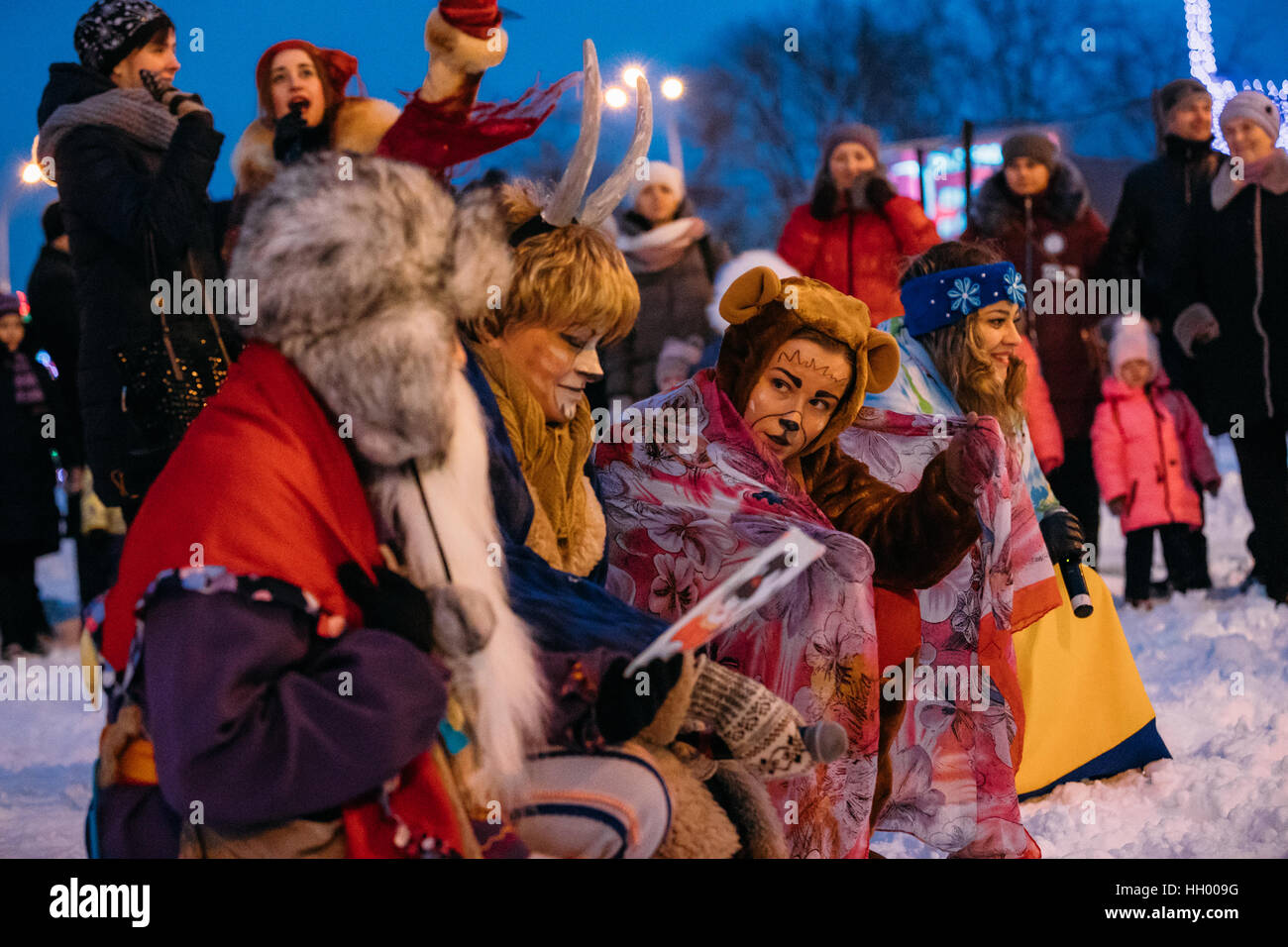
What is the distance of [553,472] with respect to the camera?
2338mm

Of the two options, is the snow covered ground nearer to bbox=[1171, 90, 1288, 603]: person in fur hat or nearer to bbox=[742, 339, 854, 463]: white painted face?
bbox=[1171, 90, 1288, 603]: person in fur hat

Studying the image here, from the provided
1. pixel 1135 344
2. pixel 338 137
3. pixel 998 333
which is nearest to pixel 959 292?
pixel 998 333

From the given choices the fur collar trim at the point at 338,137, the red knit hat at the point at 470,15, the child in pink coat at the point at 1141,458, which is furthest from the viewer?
the child in pink coat at the point at 1141,458

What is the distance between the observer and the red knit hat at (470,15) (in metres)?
2.41

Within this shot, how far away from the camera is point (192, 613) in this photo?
66.7 inches

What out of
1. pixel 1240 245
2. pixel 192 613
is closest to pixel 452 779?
pixel 192 613

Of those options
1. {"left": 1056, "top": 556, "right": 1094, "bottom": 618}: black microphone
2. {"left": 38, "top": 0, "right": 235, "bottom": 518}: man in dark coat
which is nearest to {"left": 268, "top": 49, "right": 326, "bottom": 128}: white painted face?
{"left": 38, "top": 0, "right": 235, "bottom": 518}: man in dark coat

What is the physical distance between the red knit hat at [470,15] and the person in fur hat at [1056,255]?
8.86 feet

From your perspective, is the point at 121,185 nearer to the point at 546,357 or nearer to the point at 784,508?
the point at 546,357

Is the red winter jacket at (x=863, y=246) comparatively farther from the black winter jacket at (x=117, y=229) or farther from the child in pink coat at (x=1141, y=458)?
the black winter jacket at (x=117, y=229)

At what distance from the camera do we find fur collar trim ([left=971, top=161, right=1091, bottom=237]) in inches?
193

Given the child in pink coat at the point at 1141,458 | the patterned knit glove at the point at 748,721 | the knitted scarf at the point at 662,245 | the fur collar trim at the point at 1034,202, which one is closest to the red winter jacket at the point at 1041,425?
the fur collar trim at the point at 1034,202

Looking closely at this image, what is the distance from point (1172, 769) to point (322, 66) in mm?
2587
